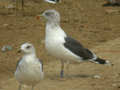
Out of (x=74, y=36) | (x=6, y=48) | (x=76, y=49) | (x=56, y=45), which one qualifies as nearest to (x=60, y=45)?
(x=56, y=45)

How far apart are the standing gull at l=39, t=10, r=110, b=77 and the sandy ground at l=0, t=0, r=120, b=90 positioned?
0.41 meters

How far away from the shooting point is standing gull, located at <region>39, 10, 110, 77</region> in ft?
31.2

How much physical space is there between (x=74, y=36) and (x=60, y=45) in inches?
179

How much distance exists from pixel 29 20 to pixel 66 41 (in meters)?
6.66

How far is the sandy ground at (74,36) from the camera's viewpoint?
9.38m

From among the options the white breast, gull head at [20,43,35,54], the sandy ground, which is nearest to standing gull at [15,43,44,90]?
gull head at [20,43,35,54]

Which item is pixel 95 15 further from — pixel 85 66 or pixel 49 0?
pixel 85 66

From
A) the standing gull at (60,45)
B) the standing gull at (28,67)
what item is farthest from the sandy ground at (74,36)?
the standing gull at (28,67)

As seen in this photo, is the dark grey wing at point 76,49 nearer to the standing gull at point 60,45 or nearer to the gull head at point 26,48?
the standing gull at point 60,45

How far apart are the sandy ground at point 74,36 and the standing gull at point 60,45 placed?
412 mm

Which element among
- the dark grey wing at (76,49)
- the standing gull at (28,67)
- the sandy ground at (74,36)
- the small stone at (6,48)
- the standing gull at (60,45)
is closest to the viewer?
the standing gull at (28,67)

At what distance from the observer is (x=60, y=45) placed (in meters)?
9.54

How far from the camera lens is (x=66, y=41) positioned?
381 inches

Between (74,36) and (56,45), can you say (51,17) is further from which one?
(74,36)
